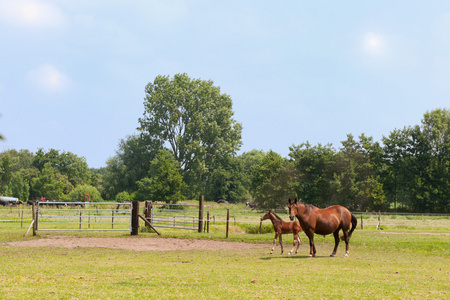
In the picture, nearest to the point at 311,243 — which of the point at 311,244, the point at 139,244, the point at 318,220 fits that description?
the point at 311,244

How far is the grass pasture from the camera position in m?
8.18

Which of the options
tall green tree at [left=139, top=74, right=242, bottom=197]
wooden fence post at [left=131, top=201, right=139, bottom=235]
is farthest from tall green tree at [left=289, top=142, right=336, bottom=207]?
wooden fence post at [left=131, top=201, right=139, bottom=235]

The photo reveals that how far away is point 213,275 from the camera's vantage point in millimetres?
10281

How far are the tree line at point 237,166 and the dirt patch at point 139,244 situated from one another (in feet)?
117

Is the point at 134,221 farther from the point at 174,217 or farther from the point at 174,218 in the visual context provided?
the point at 174,218

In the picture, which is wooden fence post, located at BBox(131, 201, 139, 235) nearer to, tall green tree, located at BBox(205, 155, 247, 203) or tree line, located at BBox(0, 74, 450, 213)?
tree line, located at BBox(0, 74, 450, 213)

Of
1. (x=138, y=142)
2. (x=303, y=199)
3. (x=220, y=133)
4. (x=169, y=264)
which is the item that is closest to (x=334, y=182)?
(x=303, y=199)

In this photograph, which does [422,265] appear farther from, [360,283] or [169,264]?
[169,264]

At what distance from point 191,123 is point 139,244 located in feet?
183

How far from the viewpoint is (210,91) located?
78.0 metres

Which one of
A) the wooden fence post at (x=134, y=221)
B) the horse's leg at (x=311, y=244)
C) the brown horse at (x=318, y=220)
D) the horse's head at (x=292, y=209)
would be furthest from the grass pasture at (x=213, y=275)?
the wooden fence post at (x=134, y=221)

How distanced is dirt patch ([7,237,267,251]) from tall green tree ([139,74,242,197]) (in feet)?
171

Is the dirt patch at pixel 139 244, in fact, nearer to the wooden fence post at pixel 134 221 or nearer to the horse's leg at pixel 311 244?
the wooden fence post at pixel 134 221

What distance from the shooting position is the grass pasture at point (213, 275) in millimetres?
8180
